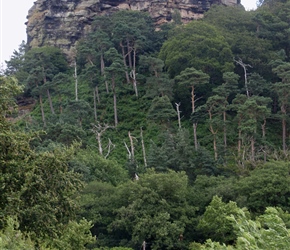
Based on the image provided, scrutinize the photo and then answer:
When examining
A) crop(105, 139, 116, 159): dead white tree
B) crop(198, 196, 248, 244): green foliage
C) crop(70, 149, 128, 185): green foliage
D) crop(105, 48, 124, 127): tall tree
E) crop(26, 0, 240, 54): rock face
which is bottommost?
crop(198, 196, 248, 244): green foliage

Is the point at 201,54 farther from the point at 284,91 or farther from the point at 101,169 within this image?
the point at 101,169

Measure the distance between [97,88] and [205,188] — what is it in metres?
19.1

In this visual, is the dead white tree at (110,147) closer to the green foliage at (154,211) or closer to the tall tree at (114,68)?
the tall tree at (114,68)

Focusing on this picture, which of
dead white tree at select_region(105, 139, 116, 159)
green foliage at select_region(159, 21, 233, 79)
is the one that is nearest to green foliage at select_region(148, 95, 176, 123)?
dead white tree at select_region(105, 139, 116, 159)

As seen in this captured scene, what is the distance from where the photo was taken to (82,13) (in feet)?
153

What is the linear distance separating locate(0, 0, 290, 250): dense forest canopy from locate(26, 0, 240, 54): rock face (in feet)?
10.1

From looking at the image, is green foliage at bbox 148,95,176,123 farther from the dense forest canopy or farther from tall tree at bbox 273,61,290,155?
tall tree at bbox 273,61,290,155

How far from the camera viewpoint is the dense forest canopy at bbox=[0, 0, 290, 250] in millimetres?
9828

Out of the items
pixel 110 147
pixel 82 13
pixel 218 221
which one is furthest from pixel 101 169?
pixel 82 13

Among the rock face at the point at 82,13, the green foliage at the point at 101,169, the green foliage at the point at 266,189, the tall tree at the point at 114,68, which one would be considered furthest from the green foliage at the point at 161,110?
the rock face at the point at 82,13

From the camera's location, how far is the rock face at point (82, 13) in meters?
46.4

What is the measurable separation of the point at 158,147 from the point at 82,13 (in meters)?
26.3

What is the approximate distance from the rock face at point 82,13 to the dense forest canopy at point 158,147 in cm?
309

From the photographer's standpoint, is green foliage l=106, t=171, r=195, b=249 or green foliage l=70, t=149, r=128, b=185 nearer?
green foliage l=106, t=171, r=195, b=249
